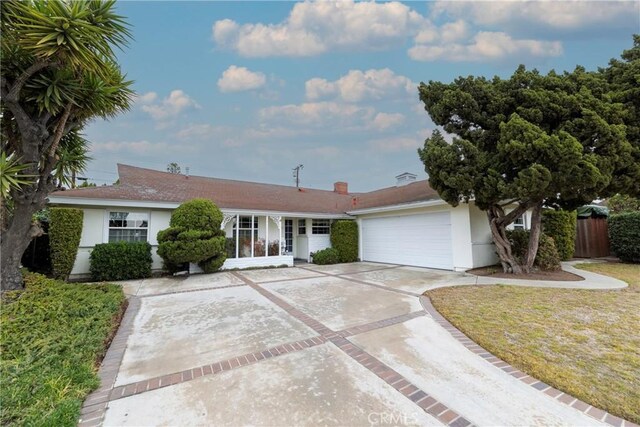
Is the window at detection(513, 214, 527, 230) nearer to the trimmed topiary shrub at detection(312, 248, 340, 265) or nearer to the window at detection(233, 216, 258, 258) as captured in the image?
the trimmed topiary shrub at detection(312, 248, 340, 265)

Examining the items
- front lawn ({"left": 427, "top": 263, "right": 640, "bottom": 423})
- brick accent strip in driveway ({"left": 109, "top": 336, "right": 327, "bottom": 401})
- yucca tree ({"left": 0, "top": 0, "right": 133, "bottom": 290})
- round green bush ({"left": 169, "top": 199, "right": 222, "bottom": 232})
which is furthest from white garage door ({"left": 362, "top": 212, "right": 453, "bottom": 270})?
yucca tree ({"left": 0, "top": 0, "right": 133, "bottom": 290})

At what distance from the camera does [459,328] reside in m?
4.47

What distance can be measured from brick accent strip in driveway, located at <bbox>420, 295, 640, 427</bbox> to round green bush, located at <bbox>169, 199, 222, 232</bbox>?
8.35 metres

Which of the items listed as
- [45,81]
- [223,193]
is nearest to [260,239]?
[223,193]

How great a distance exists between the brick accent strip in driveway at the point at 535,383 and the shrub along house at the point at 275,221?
672cm

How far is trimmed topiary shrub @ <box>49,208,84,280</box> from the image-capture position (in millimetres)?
8336

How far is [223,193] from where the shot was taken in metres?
14.0

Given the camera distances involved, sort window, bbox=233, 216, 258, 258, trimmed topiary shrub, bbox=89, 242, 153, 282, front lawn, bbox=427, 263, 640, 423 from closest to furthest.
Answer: front lawn, bbox=427, 263, 640, 423 < trimmed topiary shrub, bbox=89, 242, 153, 282 < window, bbox=233, 216, 258, 258

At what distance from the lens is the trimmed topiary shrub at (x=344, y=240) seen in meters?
14.2

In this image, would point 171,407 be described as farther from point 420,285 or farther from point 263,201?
point 263,201

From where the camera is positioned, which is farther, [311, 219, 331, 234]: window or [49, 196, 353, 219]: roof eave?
[311, 219, 331, 234]: window

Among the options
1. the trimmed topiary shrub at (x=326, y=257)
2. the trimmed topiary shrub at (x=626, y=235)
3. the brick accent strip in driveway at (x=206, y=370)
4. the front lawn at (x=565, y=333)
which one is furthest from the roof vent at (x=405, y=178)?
the brick accent strip in driveway at (x=206, y=370)

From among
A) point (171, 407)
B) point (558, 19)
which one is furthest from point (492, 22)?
point (171, 407)

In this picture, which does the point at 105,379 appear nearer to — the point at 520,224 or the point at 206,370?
the point at 206,370
